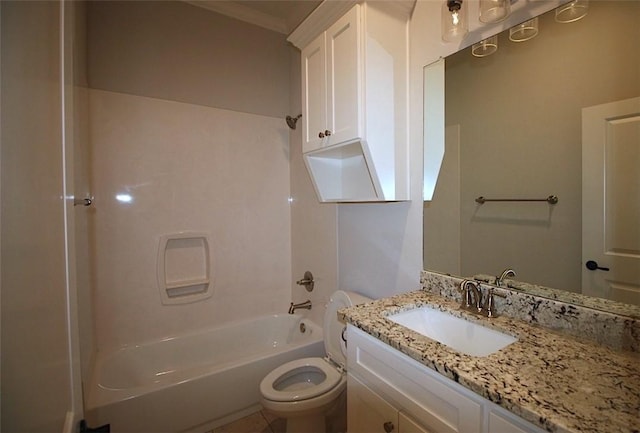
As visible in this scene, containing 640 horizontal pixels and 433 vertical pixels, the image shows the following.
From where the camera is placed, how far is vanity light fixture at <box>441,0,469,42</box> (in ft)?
4.02

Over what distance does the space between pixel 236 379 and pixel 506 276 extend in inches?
66.4

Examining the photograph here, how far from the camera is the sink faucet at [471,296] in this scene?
1169 mm

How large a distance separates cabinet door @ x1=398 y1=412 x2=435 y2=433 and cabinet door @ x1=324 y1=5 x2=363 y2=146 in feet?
3.73

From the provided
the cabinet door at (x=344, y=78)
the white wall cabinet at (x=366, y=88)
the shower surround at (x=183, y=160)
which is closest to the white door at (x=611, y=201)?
the white wall cabinet at (x=366, y=88)

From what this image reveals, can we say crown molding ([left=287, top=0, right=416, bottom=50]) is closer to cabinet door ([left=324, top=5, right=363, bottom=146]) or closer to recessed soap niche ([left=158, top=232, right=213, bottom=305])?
cabinet door ([left=324, top=5, right=363, bottom=146])

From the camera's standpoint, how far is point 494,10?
110 cm

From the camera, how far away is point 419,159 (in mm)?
1478

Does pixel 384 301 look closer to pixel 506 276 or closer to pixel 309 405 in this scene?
pixel 506 276

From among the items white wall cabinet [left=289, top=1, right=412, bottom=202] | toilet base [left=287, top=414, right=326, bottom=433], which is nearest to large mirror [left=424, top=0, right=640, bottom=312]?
white wall cabinet [left=289, top=1, right=412, bottom=202]

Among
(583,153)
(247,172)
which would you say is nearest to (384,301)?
(583,153)

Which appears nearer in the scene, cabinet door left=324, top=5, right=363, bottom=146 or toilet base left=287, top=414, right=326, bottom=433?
cabinet door left=324, top=5, right=363, bottom=146

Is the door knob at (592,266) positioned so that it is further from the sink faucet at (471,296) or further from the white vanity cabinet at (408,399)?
the white vanity cabinet at (408,399)

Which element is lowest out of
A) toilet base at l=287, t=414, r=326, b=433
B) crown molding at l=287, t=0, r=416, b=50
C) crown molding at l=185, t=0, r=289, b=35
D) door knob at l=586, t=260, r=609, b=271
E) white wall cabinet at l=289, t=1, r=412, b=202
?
toilet base at l=287, t=414, r=326, b=433

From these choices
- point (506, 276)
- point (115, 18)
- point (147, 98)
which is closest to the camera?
point (506, 276)
